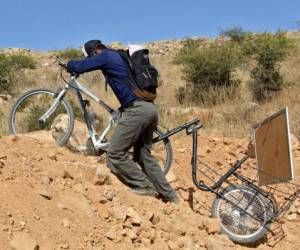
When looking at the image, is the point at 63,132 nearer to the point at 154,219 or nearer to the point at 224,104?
the point at 154,219

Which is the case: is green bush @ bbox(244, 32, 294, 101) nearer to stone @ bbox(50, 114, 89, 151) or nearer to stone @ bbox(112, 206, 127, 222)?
stone @ bbox(50, 114, 89, 151)

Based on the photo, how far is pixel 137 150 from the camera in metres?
6.28

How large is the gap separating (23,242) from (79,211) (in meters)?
0.99

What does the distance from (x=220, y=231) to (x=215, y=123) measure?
5.24 meters

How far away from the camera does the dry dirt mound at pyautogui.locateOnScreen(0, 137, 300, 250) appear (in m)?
4.55

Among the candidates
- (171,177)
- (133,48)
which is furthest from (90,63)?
(171,177)

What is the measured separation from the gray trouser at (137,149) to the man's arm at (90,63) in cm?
52

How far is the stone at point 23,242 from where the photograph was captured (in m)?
4.17

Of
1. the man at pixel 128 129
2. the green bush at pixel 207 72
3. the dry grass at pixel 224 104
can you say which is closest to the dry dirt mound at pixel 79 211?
the man at pixel 128 129

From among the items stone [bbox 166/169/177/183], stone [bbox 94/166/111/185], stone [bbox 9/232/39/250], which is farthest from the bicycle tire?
stone [bbox 9/232/39/250]

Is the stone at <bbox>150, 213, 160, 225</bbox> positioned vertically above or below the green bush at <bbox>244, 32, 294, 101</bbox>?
below

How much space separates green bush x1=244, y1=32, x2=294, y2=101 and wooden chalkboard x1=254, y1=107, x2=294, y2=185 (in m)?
8.80

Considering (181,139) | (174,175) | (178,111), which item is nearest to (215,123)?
(178,111)

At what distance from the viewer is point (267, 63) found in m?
16.5
